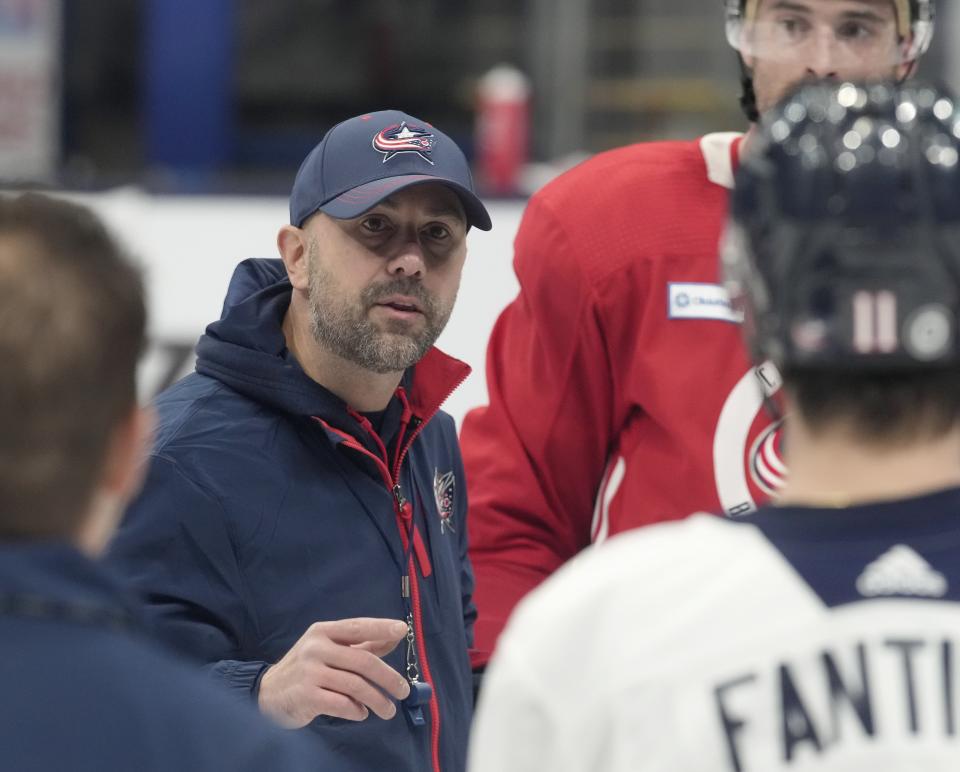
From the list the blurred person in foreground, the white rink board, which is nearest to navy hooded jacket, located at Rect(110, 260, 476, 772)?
the blurred person in foreground

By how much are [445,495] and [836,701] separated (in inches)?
54.8

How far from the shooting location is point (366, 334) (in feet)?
7.28

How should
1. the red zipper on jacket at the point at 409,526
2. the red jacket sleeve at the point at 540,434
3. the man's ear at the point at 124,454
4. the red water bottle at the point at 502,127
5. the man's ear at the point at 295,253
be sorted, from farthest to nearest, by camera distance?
the red water bottle at the point at 502,127 < the red jacket sleeve at the point at 540,434 < the man's ear at the point at 295,253 < the red zipper on jacket at the point at 409,526 < the man's ear at the point at 124,454

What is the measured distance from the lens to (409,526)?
7.38 feet

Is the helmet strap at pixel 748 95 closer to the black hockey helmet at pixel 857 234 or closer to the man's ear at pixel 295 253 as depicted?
the man's ear at pixel 295 253

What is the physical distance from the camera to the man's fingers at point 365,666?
6.20 ft

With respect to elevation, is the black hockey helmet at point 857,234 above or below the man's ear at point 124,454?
above

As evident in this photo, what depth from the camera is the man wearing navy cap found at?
201 centimetres

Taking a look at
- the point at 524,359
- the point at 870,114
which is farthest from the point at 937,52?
the point at 870,114

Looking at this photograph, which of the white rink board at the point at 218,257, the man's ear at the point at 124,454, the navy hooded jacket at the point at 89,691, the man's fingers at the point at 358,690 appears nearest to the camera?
the navy hooded jacket at the point at 89,691

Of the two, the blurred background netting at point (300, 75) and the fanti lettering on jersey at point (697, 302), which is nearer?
the fanti lettering on jersey at point (697, 302)

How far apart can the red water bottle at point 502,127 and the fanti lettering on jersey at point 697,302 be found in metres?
5.77

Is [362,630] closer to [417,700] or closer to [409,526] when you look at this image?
[417,700]

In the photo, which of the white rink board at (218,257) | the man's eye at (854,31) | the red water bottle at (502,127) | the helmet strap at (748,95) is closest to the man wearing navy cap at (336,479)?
the helmet strap at (748,95)
